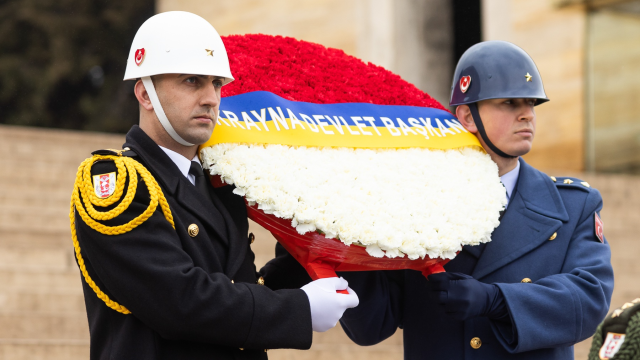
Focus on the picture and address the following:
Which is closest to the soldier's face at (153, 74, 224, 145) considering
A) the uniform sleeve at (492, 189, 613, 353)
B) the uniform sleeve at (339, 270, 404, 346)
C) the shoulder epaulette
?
the uniform sleeve at (339, 270, 404, 346)

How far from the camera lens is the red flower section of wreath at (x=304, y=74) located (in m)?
3.34

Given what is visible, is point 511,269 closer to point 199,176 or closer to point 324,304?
point 324,304

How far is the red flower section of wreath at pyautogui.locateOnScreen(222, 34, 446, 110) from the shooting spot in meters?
3.34

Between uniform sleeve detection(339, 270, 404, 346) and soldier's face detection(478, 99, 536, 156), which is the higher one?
soldier's face detection(478, 99, 536, 156)

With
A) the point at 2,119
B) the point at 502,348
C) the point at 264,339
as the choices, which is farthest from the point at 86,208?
the point at 2,119

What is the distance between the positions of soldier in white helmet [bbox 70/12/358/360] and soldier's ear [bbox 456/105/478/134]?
1101 mm

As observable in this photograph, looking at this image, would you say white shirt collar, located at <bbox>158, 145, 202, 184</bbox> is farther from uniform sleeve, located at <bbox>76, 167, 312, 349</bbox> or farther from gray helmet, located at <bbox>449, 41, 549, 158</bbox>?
gray helmet, located at <bbox>449, 41, 549, 158</bbox>

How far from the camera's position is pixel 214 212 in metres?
2.94

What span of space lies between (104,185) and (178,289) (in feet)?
1.47

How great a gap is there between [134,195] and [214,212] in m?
0.36

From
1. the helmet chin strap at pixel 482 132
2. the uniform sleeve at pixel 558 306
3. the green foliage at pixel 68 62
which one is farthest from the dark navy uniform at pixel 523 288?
the green foliage at pixel 68 62

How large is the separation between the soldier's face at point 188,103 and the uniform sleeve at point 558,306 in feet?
4.56

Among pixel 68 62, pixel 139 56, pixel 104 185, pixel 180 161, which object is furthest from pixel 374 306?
pixel 68 62

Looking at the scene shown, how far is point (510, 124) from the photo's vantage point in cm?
352
